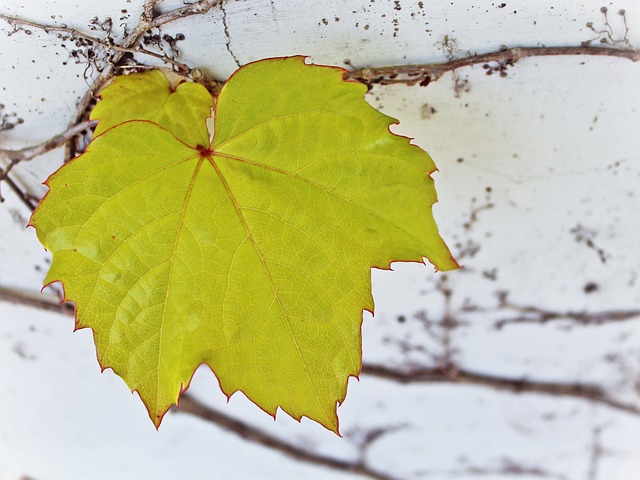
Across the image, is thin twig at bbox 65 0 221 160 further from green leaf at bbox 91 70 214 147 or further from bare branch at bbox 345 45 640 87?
bare branch at bbox 345 45 640 87

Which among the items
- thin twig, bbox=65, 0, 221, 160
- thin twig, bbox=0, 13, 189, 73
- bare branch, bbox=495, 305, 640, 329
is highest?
thin twig, bbox=65, 0, 221, 160

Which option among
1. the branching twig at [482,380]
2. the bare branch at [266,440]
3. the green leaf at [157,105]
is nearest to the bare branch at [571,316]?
the branching twig at [482,380]

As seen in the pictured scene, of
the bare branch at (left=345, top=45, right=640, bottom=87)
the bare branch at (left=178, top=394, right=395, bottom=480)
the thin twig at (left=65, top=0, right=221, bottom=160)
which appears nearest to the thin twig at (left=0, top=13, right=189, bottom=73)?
the thin twig at (left=65, top=0, right=221, bottom=160)

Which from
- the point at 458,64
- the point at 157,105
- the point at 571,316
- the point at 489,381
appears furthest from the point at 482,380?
the point at 157,105

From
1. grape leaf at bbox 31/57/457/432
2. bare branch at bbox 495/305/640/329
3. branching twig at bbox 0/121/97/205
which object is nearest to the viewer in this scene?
grape leaf at bbox 31/57/457/432

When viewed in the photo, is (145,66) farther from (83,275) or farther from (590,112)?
(590,112)

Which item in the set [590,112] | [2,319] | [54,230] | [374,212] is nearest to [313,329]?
[374,212]
